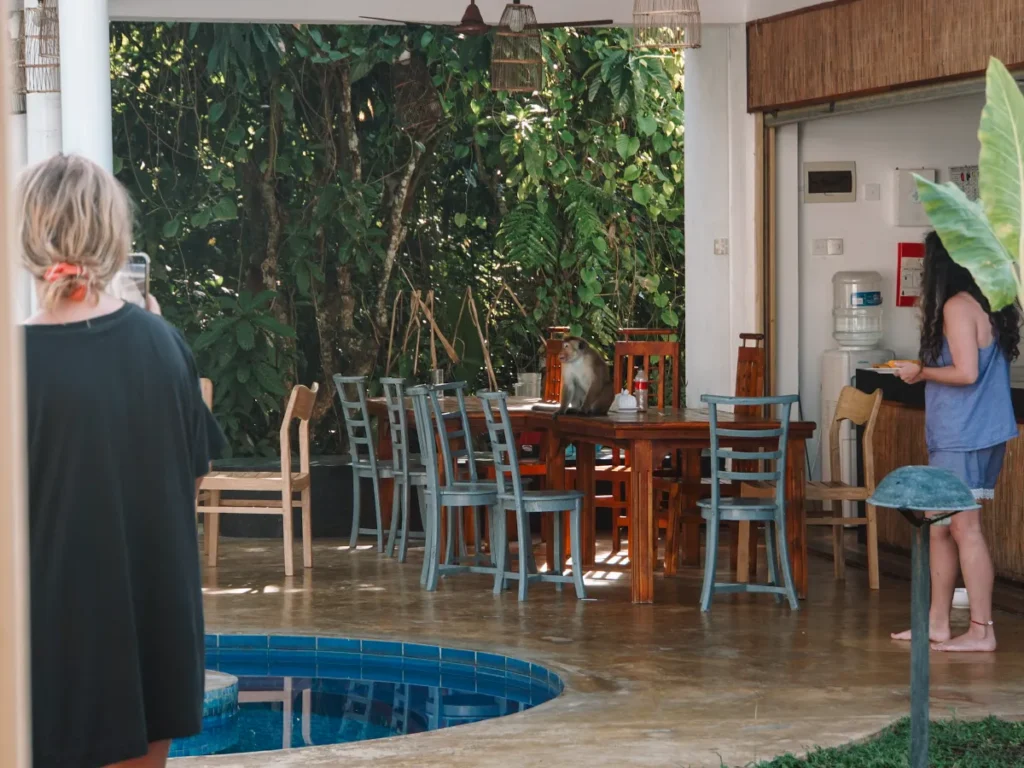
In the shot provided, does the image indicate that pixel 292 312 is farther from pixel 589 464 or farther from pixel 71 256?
pixel 71 256

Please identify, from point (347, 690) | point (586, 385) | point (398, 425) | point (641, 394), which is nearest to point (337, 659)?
point (347, 690)

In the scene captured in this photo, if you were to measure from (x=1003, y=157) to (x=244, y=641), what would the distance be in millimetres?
3914

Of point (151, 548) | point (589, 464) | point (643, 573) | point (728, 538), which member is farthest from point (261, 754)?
point (728, 538)

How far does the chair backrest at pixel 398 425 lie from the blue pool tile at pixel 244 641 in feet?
6.95

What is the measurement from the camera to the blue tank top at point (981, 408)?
579 centimetres

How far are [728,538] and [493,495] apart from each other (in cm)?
215

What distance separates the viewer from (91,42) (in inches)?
283

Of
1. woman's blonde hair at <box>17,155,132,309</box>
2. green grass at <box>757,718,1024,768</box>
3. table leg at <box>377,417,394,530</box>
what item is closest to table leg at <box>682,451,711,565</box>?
table leg at <box>377,417,394,530</box>

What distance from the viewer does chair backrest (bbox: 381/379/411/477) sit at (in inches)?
333

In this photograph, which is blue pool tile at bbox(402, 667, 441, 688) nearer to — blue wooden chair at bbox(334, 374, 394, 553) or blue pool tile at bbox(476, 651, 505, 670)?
blue pool tile at bbox(476, 651, 505, 670)

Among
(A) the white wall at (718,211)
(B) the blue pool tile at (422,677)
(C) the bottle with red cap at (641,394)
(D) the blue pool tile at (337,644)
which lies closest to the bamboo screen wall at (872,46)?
(A) the white wall at (718,211)

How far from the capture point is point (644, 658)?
5.91m

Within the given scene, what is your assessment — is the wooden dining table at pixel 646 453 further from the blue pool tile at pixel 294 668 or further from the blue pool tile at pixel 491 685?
the blue pool tile at pixel 294 668

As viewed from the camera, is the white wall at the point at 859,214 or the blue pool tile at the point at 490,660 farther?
the white wall at the point at 859,214
